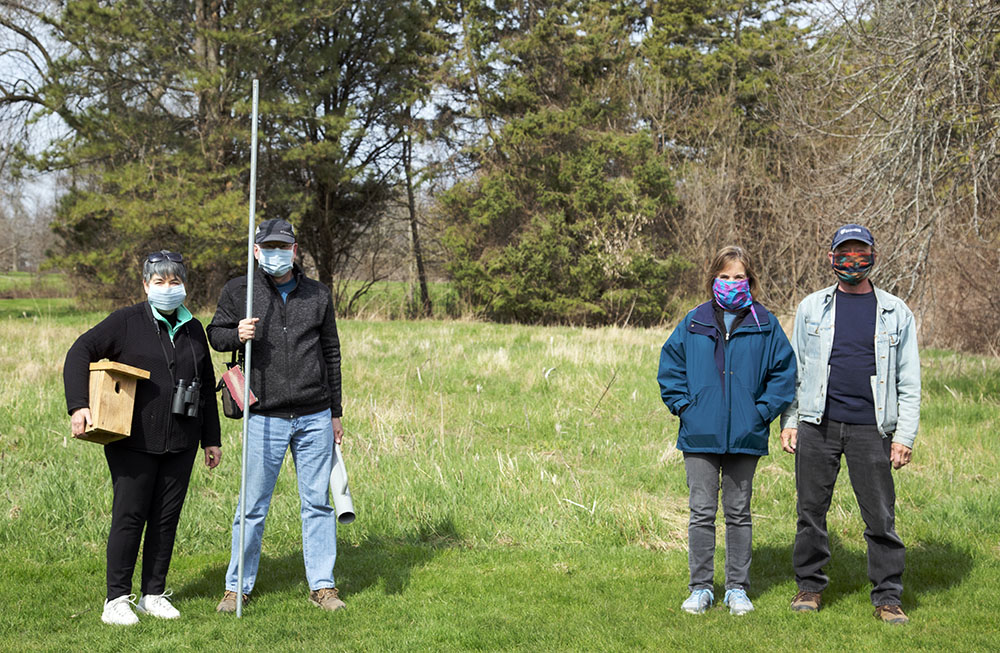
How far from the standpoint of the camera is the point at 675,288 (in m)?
29.0

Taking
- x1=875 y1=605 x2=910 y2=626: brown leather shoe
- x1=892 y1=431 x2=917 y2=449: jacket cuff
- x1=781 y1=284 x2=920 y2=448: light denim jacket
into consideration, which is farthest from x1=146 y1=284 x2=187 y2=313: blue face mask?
x1=875 y1=605 x2=910 y2=626: brown leather shoe

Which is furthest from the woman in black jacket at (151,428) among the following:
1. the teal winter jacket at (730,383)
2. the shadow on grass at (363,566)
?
the teal winter jacket at (730,383)

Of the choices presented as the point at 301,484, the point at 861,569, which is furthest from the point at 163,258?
the point at 861,569

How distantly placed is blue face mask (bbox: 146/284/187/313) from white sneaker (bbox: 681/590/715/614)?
10.9ft

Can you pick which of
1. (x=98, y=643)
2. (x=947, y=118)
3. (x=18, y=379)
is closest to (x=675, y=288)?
(x=947, y=118)

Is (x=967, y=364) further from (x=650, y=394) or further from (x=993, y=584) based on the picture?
(x=993, y=584)

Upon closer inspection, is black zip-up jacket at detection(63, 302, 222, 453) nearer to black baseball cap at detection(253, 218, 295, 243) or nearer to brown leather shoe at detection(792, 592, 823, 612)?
black baseball cap at detection(253, 218, 295, 243)

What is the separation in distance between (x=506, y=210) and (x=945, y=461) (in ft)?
68.6

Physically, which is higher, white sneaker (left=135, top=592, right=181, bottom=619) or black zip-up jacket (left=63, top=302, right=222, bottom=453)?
black zip-up jacket (left=63, top=302, right=222, bottom=453)

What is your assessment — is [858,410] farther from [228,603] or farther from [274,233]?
[228,603]

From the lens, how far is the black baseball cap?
16.3 feet

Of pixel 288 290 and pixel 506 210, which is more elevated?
pixel 506 210

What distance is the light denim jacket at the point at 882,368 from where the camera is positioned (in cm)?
488

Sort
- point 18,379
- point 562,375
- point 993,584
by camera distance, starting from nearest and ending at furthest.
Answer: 1. point 993,584
2. point 18,379
3. point 562,375
